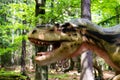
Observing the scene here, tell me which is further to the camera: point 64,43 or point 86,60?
point 86,60

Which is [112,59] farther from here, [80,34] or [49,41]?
[49,41]

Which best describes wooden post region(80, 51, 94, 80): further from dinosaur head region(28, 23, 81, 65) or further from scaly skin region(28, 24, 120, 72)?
dinosaur head region(28, 23, 81, 65)

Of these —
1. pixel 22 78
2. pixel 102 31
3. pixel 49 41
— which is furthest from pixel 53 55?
pixel 22 78

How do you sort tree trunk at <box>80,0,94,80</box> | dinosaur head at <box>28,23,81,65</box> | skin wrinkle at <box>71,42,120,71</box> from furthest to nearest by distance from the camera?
tree trunk at <box>80,0,94,80</box>
skin wrinkle at <box>71,42,120,71</box>
dinosaur head at <box>28,23,81,65</box>

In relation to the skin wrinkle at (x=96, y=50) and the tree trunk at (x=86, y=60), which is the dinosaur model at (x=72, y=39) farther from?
the tree trunk at (x=86, y=60)

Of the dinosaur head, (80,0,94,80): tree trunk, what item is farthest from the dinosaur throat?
(80,0,94,80): tree trunk

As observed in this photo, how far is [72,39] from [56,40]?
0.21 meters

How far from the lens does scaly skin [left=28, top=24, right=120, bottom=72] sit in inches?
130

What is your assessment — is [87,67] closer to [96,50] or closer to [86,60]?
[86,60]

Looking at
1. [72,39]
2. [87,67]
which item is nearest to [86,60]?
[87,67]

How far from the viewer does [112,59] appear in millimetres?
3434

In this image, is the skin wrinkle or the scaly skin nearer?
the scaly skin

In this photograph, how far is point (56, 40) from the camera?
3.33m

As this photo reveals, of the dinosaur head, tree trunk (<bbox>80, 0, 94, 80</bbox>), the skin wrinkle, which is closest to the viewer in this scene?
the dinosaur head
